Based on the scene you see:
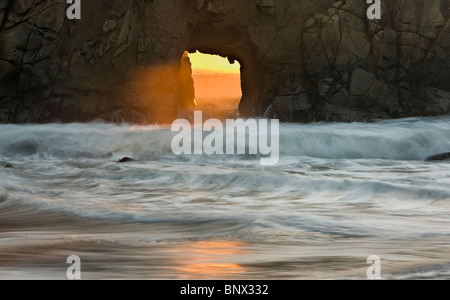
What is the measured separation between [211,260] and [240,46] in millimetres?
20470

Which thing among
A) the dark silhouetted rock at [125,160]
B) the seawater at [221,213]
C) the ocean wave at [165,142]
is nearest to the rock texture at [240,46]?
the ocean wave at [165,142]

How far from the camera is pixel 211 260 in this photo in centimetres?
537

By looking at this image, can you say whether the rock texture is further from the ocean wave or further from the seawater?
the seawater

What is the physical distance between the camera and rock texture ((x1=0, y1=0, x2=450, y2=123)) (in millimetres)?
22016

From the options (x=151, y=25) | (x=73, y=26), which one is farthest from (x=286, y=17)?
(x=73, y=26)

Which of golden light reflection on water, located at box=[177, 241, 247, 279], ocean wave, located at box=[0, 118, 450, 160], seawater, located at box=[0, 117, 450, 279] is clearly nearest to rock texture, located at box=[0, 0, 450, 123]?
ocean wave, located at box=[0, 118, 450, 160]

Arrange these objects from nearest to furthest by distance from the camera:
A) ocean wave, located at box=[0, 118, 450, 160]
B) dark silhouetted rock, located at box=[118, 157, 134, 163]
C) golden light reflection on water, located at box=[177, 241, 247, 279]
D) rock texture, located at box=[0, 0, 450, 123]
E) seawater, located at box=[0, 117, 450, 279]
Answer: golden light reflection on water, located at box=[177, 241, 247, 279] < seawater, located at box=[0, 117, 450, 279] < dark silhouetted rock, located at box=[118, 157, 134, 163] < ocean wave, located at box=[0, 118, 450, 160] < rock texture, located at box=[0, 0, 450, 123]

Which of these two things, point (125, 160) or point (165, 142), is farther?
point (165, 142)

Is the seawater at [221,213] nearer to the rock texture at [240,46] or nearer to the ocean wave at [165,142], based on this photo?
the ocean wave at [165,142]

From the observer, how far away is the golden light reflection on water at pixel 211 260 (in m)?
4.79

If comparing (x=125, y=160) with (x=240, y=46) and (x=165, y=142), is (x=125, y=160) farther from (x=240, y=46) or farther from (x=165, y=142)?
(x=240, y=46)

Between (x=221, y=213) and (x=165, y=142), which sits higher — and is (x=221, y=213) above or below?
below

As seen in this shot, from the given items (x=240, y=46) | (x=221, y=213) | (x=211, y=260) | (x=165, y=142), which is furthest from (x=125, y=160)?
(x=211, y=260)

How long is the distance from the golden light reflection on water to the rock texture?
16.8m
